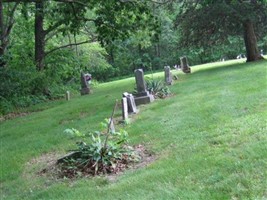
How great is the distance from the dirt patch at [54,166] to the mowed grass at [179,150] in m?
0.10

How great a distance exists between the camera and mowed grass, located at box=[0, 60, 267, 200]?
570 cm

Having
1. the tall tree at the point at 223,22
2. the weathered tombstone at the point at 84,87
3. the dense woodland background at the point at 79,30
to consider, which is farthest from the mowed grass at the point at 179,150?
the weathered tombstone at the point at 84,87

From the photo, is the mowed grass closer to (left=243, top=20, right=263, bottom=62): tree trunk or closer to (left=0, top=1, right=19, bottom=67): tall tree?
(left=0, top=1, right=19, bottom=67): tall tree

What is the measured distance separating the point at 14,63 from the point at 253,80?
14128mm

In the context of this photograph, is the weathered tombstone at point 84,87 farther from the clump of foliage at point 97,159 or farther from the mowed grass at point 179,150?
the clump of foliage at point 97,159

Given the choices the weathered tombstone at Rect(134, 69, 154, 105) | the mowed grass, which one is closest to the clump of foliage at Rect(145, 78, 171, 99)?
the weathered tombstone at Rect(134, 69, 154, 105)

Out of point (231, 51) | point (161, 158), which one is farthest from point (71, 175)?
point (231, 51)

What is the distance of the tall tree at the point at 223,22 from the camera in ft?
75.3

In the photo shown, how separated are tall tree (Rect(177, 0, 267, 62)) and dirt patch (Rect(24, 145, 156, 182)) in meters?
16.2

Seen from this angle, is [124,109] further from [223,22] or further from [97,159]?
[223,22]

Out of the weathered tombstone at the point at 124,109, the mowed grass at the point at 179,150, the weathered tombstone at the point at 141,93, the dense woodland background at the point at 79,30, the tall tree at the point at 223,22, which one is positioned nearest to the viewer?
the mowed grass at the point at 179,150

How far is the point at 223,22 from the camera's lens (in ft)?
80.9

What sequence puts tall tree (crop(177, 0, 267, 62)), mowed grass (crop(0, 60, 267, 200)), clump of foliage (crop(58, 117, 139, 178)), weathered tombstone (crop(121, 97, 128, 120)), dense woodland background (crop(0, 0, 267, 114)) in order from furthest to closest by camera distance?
tall tree (crop(177, 0, 267, 62))
dense woodland background (crop(0, 0, 267, 114))
weathered tombstone (crop(121, 97, 128, 120))
clump of foliage (crop(58, 117, 139, 178))
mowed grass (crop(0, 60, 267, 200))

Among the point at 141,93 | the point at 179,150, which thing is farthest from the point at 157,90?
the point at 179,150
